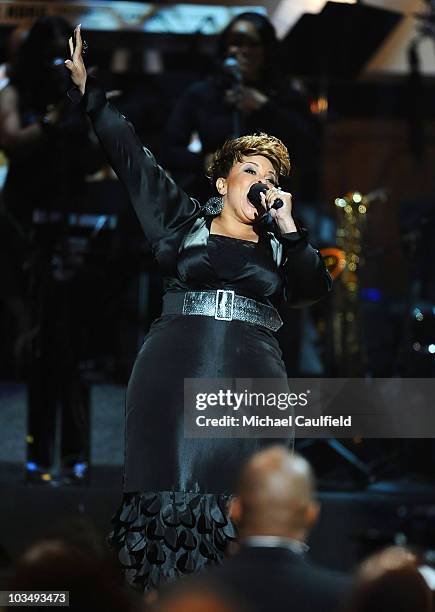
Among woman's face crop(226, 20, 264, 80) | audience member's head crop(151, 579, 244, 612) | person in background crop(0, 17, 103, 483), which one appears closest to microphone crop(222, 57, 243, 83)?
woman's face crop(226, 20, 264, 80)

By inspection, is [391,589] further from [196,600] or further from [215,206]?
[215,206]

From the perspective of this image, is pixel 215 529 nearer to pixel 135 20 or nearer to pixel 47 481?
pixel 47 481

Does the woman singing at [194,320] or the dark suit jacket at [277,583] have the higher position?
the woman singing at [194,320]

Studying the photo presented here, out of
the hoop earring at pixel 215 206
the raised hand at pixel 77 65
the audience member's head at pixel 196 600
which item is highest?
the raised hand at pixel 77 65

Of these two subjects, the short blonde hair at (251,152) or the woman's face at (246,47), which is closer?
the short blonde hair at (251,152)

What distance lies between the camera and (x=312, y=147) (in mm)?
5973

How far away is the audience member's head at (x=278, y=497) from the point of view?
2.18 meters

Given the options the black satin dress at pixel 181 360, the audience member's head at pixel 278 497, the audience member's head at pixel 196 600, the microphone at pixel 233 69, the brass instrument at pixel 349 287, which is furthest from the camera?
the brass instrument at pixel 349 287

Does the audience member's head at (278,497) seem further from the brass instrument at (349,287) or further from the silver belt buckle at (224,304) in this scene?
the brass instrument at (349,287)

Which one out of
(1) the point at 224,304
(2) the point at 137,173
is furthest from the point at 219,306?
(2) the point at 137,173

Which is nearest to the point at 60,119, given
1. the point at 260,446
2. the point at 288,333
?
the point at 288,333

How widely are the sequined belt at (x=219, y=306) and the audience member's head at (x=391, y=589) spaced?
4.83 ft

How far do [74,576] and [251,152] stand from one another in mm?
1862

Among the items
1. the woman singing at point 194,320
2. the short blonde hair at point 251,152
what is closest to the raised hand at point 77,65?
the woman singing at point 194,320
